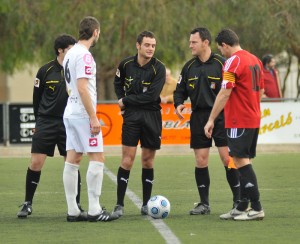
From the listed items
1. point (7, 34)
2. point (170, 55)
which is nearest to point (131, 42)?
point (170, 55)

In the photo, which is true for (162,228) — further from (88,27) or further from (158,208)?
(88,27)

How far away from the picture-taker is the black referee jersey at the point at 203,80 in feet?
40.7

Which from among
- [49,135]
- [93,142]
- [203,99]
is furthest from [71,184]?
[203,99]

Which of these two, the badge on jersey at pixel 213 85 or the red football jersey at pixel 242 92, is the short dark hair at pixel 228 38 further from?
the badge on jersey at pixel 213 85

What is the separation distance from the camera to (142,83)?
1227 cm

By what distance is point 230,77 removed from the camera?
37.3ft

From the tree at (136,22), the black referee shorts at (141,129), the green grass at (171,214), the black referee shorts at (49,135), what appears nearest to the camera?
the green grass at (171,214)

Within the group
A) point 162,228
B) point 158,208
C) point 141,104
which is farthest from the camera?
point 141,104

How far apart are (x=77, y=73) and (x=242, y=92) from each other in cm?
176

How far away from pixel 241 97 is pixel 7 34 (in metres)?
21.0

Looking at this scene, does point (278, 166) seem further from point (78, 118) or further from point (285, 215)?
point (78, 118)

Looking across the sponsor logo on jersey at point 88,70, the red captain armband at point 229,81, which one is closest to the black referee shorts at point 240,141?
the red captain armband at point 229,81

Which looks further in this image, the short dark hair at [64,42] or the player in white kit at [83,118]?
the short dark hair at [64,42]

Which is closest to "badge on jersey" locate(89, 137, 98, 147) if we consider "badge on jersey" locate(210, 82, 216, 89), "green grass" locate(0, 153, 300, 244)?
"green grass" locate(0, 153, 300, 244)
